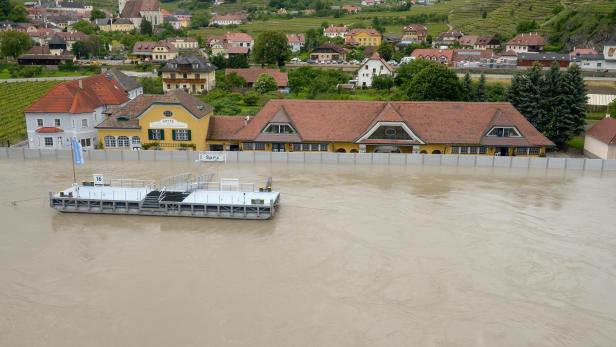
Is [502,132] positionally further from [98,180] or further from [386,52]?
[386,52]

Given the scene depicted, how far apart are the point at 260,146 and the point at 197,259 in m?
17.9

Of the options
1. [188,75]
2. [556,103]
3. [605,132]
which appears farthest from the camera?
[188,75]

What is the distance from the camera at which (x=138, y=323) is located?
18.2m

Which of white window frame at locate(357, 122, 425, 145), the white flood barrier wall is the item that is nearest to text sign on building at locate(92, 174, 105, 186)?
the white flood barrier wall

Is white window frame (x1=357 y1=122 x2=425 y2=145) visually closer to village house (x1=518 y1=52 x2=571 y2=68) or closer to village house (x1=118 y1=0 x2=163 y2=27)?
village house (x1=518 y1=52 x2=571 y2=68)

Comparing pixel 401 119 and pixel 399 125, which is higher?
pixel 401 119

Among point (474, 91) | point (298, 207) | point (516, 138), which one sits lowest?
point (298, 207)

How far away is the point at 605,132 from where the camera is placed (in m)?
40.2

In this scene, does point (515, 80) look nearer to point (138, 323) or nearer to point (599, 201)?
point (599, 201)

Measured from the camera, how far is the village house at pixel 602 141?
38.9 m

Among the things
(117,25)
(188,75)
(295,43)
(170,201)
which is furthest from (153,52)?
(170,201)

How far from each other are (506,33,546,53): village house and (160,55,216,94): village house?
A: 155 feet

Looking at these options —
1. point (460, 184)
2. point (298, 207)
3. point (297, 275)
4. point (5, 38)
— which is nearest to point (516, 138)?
point (460, 184)

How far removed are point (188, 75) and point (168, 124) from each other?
94.1 ft
